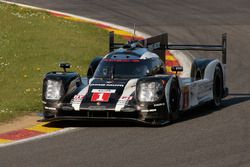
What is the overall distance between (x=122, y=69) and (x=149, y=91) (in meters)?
1.24

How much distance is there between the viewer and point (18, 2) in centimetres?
3475

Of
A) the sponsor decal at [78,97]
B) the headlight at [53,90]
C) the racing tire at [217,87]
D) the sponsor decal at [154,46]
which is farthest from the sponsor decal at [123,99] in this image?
the sponsor decal at [154,46]

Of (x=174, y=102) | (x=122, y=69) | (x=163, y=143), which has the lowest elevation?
(x=163, y=143)

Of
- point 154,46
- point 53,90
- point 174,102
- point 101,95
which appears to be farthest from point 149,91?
point 154,46

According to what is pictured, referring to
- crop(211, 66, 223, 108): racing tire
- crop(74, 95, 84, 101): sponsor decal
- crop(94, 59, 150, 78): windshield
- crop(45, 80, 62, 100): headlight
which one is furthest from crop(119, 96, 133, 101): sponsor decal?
crop(211, 66, 223, 108): racing tire

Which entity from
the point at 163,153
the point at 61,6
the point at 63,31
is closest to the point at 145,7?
the point at 61,6

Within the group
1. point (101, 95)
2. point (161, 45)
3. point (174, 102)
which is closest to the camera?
point (101, 95)

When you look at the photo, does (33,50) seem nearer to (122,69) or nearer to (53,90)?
(122,69)

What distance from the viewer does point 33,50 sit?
25.0 metres

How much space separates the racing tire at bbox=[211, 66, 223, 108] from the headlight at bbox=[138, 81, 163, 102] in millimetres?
2620

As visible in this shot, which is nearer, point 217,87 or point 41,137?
point 41,137

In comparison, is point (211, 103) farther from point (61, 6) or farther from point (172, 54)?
point (61, 6)

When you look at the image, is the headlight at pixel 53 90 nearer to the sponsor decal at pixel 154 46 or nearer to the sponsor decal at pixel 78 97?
the sponsor decal at pixel 78 97

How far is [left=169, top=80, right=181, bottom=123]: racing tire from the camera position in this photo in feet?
51.1
